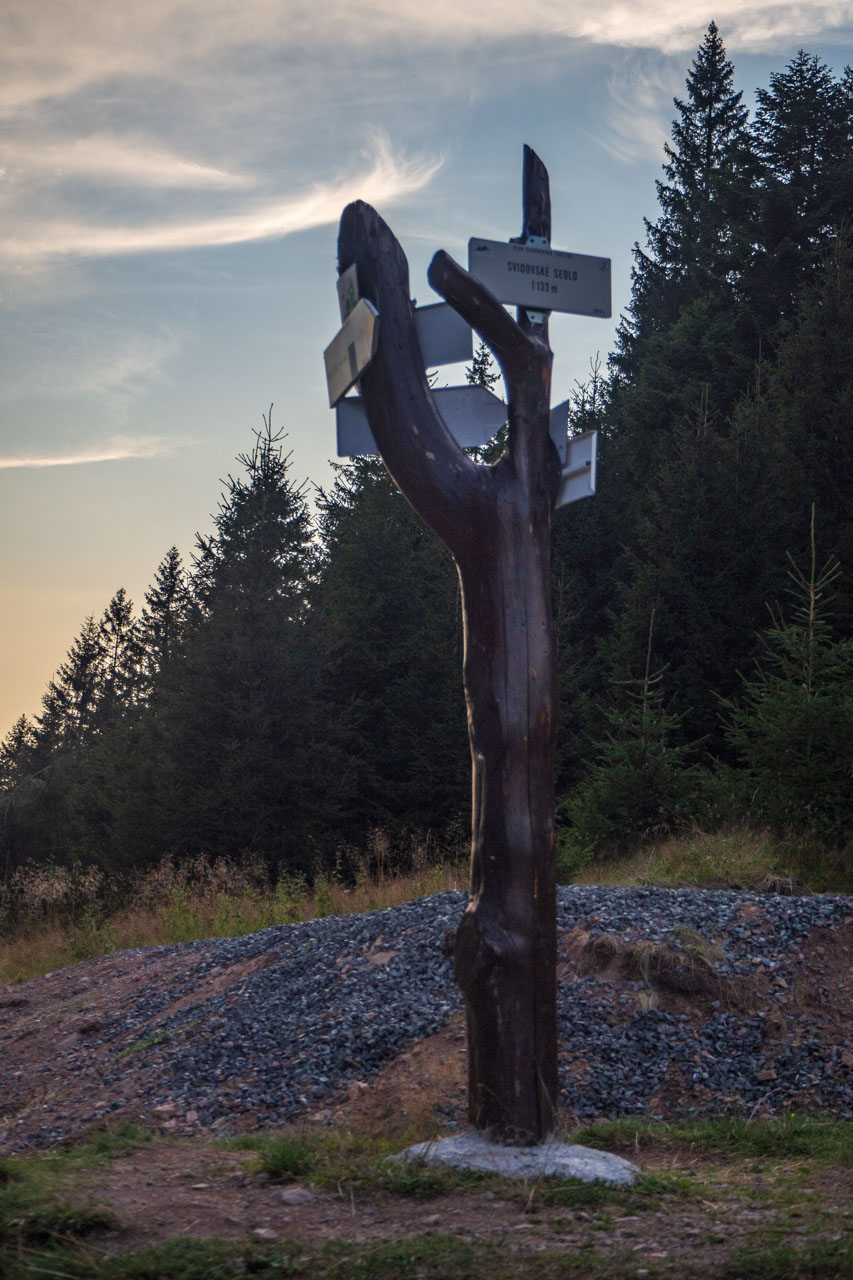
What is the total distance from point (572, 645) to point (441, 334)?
2192cm

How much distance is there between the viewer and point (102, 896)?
1839 centimetres

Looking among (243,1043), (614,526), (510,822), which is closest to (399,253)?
(510,822)

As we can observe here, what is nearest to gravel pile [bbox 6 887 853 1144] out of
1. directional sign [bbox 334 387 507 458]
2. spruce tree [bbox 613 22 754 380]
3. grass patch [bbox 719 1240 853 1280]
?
grass patch [bbox 719 1240 853 1280]

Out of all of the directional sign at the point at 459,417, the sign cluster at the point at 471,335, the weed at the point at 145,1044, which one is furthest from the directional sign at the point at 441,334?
the weed at the point at 145,1044

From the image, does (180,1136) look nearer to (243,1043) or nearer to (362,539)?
(243,1043)

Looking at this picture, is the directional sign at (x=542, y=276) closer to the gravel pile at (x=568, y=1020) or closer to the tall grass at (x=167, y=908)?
the gravel pile at (x=568, y=1020)

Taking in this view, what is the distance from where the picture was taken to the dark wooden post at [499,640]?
4.46 meters

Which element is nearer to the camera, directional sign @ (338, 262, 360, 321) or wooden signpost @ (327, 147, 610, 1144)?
wooden signpost @ (327, 147, 610, 1144)

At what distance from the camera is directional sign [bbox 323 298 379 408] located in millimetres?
4668

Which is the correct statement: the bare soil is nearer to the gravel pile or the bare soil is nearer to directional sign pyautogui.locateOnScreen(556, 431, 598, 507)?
the gravel pile

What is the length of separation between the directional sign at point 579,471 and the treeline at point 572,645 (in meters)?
8.12

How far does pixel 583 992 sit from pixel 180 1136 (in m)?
2.65

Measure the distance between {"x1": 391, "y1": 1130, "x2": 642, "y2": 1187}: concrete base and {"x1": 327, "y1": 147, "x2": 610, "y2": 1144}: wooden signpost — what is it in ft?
0.25

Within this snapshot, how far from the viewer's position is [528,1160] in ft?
14.0
